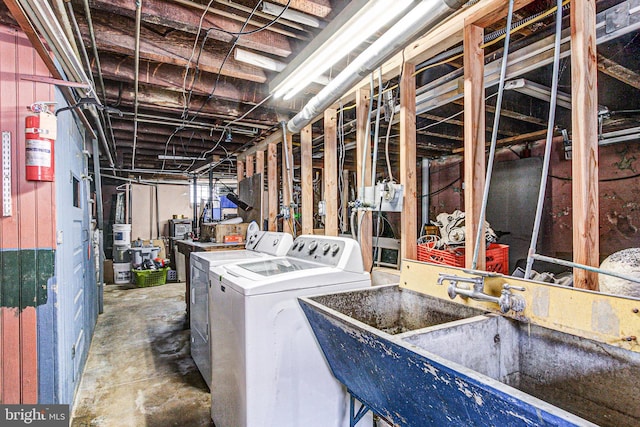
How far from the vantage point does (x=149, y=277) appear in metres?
6.35

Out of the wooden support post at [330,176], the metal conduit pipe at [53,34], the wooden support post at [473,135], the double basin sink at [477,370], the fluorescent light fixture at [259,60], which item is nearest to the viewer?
the double basin sink at [477,370]

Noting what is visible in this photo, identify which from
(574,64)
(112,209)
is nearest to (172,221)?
(112,209)

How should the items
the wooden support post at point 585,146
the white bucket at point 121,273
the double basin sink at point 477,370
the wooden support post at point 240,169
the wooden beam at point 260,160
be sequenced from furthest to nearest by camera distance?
the white bucket at point 121,273 < the wooden support post at point 240,169 < the wooden beam at point 260,160 < the wooden support post at point 585,146 < the double basin sink at point 477,370

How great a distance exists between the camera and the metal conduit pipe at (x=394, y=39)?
1340 mm

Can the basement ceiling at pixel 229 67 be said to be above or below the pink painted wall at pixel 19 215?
above

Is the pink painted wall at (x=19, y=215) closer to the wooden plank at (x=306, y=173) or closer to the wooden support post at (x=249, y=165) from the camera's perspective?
the wooden plank at (x=306, y=173)

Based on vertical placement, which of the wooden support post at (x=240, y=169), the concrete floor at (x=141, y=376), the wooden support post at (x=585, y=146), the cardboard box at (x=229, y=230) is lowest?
the concrete floor at (x=141, y=376)

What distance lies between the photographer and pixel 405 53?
80.0 inches

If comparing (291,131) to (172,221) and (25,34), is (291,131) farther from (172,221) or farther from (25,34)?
(172,221)

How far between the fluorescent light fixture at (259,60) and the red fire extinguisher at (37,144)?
4.17ft

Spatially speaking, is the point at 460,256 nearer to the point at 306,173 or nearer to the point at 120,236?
the point at 306,173

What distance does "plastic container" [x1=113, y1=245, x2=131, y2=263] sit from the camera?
670 cm

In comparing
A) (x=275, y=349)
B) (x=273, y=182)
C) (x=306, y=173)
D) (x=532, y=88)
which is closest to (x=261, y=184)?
(x=273, y=182)

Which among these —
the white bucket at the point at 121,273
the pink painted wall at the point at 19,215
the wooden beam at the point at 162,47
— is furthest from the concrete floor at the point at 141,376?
the wooden beam at the point at 162,47
